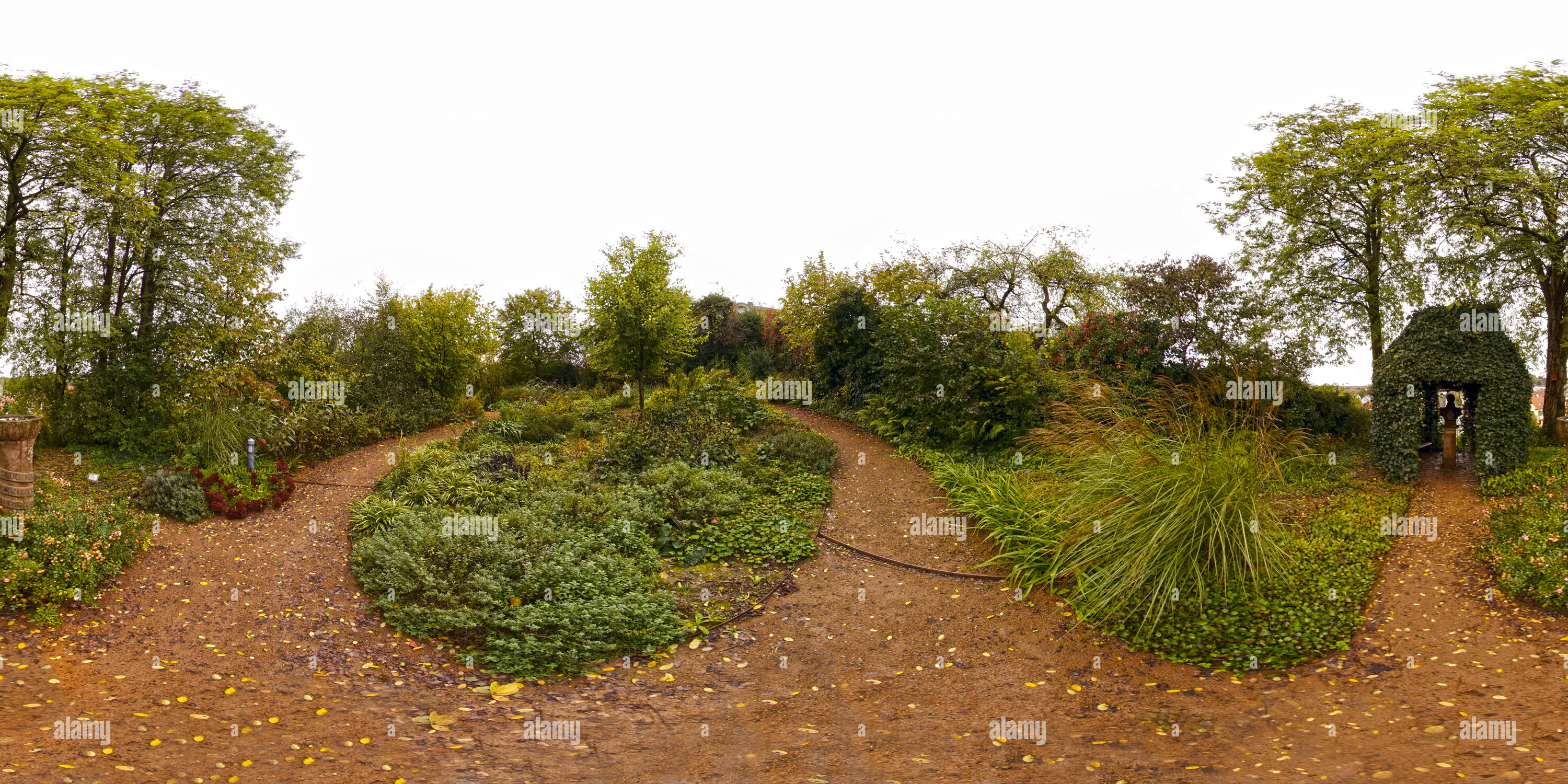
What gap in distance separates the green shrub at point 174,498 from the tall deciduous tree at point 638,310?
8.15m

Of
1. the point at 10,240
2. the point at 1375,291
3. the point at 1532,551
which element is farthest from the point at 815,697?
the point at 1375,291

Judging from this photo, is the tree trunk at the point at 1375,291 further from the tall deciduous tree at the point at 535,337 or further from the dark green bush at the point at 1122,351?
the tall deciduous tree at the point at 535,337

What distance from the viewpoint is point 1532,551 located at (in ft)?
30.9

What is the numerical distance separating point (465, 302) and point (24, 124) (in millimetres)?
8627

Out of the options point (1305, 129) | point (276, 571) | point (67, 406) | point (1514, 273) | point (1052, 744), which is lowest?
point (1052, 744)

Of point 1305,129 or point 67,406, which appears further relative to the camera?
point 1305,129

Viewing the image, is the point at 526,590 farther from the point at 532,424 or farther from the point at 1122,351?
the point at 1122,351

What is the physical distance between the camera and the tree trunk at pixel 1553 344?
52.5 ft

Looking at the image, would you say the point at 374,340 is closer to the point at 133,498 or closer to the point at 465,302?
the point at 465,302

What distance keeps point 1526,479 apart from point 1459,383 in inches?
69.3

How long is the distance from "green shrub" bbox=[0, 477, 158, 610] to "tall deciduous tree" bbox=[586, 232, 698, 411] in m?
9.24

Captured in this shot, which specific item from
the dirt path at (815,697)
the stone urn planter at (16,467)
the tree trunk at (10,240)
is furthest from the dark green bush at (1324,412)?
the tree trunk at (10,240)

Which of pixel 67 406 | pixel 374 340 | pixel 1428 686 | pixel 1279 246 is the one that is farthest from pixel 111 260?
pixel 1279 246

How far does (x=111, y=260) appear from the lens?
48.5ft
